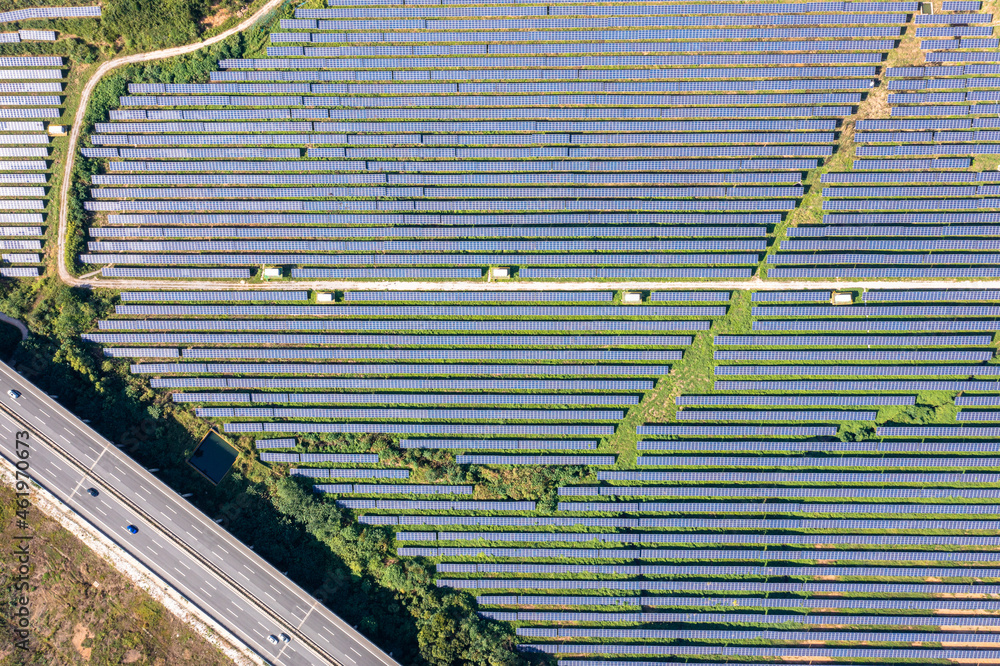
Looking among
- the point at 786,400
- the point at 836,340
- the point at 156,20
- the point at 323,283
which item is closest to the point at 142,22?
the point at 156,20

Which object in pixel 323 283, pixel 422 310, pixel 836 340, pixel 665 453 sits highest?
pixel 836 340

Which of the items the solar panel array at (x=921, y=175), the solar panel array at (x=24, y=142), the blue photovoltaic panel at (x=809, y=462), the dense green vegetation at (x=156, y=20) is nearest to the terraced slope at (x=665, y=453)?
the blue photovoltaic panel at (x=809, y=462)

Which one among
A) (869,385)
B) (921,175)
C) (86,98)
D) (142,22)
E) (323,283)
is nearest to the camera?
(869,385)

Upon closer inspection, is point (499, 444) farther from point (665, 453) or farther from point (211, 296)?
point (211, 296)

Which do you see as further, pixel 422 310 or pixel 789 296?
pixel 422 310

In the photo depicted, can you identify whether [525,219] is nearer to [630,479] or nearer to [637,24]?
[637,24]

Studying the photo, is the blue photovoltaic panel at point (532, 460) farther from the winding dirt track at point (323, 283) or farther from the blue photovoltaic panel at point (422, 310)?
the winding dirt track at point (323, 283)

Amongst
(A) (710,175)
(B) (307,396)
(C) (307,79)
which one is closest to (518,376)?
(B) (307,396)
